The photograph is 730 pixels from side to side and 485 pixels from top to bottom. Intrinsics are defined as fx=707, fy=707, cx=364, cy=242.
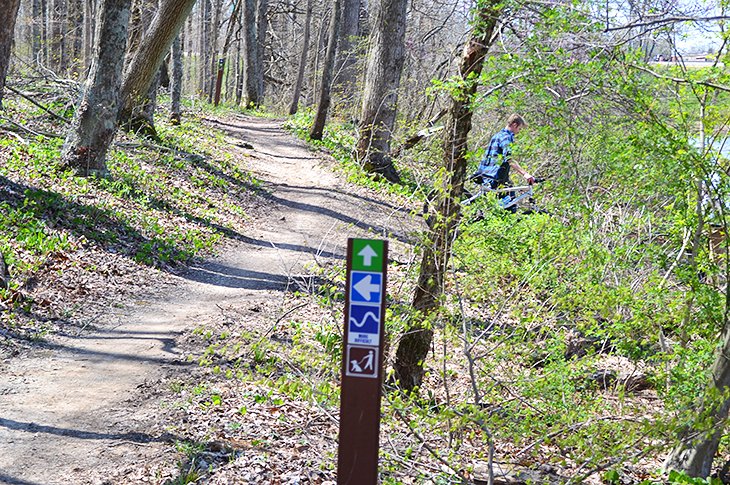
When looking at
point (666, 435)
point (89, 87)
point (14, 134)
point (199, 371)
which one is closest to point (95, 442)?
point (199, 371)

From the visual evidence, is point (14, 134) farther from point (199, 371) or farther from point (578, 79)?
point (578, 79)

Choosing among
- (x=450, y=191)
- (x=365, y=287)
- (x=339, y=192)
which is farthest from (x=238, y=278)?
(x=365, y=287)

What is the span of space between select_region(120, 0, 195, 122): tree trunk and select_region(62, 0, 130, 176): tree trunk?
2.20 meters

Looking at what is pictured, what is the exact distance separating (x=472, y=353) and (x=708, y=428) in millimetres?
2293

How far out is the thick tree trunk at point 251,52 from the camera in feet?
87.8

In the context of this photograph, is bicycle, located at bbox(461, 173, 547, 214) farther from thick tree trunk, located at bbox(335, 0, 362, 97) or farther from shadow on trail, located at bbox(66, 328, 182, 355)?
thick tree trunk, located at bbox(335, 0, 362, 97)

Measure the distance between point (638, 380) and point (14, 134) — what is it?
9866mm

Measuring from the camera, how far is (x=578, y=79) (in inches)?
194

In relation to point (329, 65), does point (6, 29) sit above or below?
below

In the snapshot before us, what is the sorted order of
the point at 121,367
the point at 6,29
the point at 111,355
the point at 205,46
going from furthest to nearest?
the point at 205,46 < the point at 6,29 < the point at 111,355 < the point at 121,367

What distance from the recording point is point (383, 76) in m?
15.3

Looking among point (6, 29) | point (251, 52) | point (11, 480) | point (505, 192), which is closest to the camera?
point (11, 480)

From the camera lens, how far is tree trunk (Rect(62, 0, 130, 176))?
10.1 m

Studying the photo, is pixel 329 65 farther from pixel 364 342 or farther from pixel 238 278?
pixel 364 342
